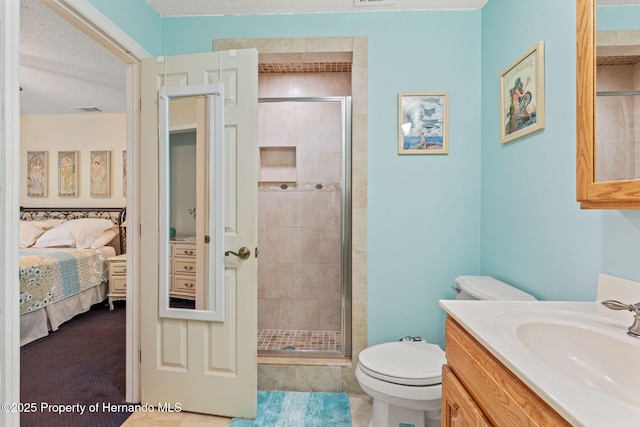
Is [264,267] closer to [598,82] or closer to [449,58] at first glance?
[449,58]

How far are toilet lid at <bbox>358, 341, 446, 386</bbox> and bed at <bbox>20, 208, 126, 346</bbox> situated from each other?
3.19 metres

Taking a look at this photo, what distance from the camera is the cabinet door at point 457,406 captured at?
2.96 ft

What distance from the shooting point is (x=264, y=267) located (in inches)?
122

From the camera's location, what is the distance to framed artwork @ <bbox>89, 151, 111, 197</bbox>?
458cm

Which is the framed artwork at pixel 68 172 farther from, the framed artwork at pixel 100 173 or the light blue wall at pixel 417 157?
the light blue wall at pixel 417 157

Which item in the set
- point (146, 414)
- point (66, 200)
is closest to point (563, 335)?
point (146, 414)

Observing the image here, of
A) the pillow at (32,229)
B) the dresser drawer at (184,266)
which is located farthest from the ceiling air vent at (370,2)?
the pillow at (32,229)

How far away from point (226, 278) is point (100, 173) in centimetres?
373

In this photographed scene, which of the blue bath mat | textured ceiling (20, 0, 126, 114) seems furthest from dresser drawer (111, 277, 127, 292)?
the blue bath mat

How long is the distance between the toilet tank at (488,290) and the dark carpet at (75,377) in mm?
2058

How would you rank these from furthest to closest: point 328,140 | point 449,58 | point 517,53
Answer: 1. point 328,140
2. point 449,58
3. point 517,53

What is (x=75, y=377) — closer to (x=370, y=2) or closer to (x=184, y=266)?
(x=184, y=266)

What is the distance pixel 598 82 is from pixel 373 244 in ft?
4.60

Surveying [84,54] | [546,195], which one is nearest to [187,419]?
[546,195]
